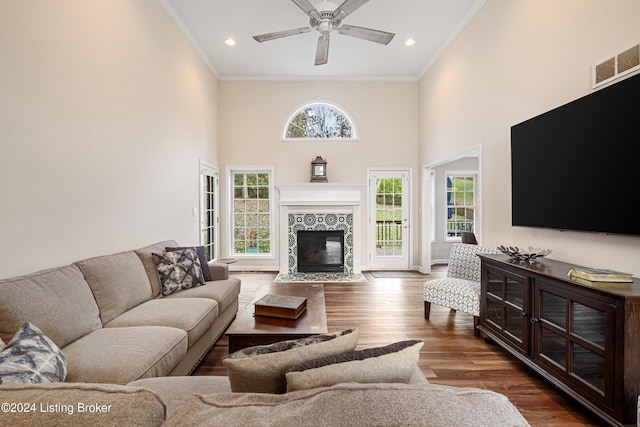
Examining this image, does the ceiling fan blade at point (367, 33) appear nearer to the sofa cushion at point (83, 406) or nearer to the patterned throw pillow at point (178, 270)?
the patterned throw pillow at point (178, 270)

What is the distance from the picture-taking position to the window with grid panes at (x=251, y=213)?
640 cm

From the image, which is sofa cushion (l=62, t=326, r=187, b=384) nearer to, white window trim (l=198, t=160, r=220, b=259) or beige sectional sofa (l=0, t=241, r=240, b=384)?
beige sectional sofa (l=0, t=241, r=240, b=384)

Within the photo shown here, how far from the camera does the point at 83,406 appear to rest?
67cm

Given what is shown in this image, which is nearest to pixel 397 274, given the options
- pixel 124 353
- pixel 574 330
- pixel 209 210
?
pixel 209 210

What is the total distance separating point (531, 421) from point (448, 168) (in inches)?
240

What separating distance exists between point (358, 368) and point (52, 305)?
187 cm

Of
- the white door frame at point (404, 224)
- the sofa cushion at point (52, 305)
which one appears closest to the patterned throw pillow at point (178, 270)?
the sofa cushion at point (52, 305)

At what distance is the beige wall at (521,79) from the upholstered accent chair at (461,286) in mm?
355

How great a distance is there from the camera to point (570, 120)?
2391mm

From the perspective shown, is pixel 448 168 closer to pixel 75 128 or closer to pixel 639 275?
pixel 639 275

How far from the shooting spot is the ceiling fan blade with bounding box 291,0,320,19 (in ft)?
9.93

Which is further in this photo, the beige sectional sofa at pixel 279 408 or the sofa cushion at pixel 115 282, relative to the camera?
the sofa cushion at pixel 115 282

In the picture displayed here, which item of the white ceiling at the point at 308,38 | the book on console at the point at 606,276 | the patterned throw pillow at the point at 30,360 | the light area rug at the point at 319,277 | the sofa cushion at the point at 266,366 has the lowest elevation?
the light area rug at the point at 319,277

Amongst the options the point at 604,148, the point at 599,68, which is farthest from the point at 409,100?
the point at 604,148
